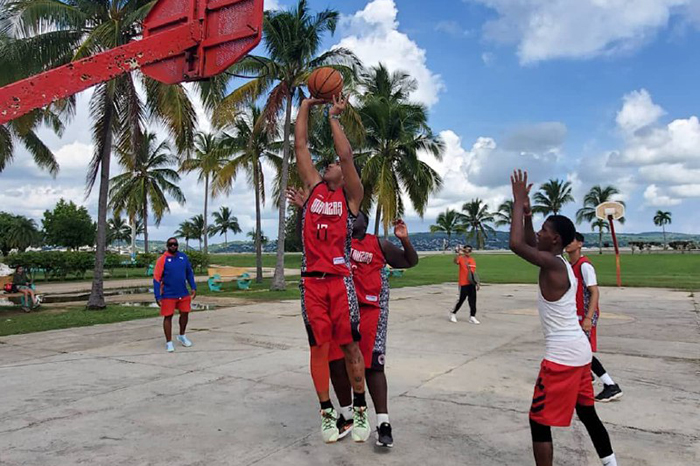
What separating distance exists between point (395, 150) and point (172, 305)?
19.6 m

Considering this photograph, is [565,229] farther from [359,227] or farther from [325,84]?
[325,84]

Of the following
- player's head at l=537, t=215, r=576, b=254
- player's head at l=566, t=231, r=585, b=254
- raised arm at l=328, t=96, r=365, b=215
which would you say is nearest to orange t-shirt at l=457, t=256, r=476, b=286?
player's head at l=566, t=231, r=585, b=254

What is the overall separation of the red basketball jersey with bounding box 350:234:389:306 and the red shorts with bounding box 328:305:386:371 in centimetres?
8

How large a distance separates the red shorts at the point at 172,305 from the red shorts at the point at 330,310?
16.8 ft

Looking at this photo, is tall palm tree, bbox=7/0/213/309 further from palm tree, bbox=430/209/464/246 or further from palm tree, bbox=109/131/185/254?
palm tree, bbox=430/209/464/246

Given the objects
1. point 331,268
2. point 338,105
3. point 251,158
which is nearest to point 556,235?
point 331,268

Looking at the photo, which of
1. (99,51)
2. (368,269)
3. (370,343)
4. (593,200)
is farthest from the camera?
(593,200)

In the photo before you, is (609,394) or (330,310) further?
(609,394)

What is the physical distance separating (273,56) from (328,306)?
16854 millimetres

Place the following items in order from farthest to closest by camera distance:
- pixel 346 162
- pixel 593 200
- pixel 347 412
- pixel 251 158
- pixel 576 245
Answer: pixel 593 200, pixel 251 158, pixel 576 245, pixel 347 412, pixel 346 162

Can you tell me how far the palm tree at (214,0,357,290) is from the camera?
61.0ft

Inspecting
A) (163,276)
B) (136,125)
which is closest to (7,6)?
(136,125)

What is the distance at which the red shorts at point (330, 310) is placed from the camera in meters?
3.80

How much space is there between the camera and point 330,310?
150 inches
